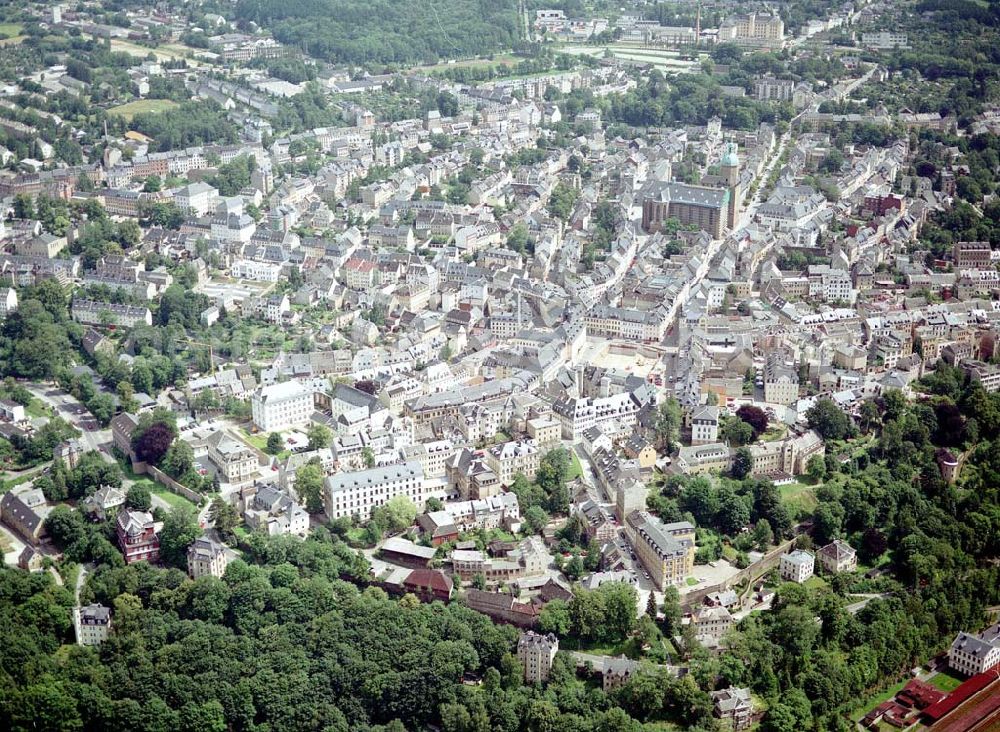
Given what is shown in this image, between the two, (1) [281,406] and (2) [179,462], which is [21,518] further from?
(1) [281,406]

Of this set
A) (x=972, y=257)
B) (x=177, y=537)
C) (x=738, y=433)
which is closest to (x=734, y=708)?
(x=738, y=433)

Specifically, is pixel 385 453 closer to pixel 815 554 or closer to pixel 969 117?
pixel 815 554

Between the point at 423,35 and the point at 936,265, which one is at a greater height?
the point at 423,35

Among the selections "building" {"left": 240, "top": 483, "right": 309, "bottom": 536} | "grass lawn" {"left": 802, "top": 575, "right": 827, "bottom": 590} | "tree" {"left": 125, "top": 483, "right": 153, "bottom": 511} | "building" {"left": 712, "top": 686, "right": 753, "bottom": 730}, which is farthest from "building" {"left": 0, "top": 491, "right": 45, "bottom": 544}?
"grass lawn" {"left": 802, "top": 575, "right": 827, "bottom": 590}

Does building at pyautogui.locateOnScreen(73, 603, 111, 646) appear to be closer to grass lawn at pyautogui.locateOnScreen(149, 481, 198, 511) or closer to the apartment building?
grass lawn at pyautogui.locateOnScreen(149, 481, 198, 511)

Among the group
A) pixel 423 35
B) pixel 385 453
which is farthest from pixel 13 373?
→ pixel 423 35

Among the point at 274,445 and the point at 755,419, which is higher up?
→ the point at 755,419

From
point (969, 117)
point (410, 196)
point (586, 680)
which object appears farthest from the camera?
point (969, 117)
